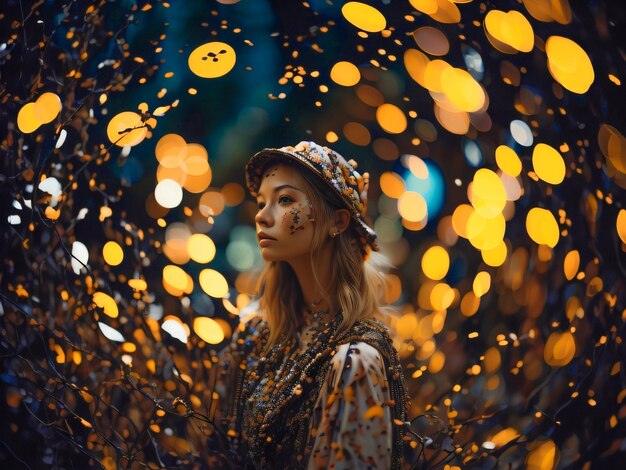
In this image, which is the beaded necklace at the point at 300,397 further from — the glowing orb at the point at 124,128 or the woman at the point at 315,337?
the glowing orb at the point at 124,128

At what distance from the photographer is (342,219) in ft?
5.74

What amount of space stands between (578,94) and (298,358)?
29.7 inches

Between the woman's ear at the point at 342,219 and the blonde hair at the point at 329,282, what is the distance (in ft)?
0.05

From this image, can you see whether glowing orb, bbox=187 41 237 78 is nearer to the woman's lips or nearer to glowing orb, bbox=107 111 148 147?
glowing orb, bbox=107 111 148 147

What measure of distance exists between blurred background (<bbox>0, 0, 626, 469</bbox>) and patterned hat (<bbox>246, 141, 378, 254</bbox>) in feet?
1.22

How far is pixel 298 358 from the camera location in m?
1.65

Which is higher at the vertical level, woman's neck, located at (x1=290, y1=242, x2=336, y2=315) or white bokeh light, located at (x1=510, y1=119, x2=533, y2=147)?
white bokeh light, located at (x1=510, y1=119, x2=533, y2=147)

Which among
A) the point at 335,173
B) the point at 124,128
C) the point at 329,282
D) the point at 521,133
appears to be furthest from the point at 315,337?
the point at 124,128

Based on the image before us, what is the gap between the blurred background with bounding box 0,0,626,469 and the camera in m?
1.57

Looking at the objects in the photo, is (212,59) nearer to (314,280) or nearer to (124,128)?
(124,128)

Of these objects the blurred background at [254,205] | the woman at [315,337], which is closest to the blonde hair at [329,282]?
the woman at [315,337]

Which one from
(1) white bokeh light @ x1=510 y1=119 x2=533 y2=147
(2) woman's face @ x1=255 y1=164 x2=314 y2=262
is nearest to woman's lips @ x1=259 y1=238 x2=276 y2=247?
(2) woman's face @ x1=255 y1=164 x2=314 y2=262

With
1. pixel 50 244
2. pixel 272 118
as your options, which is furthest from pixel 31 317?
pixel 272 118

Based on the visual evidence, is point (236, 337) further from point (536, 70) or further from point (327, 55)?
point (536, 70)
